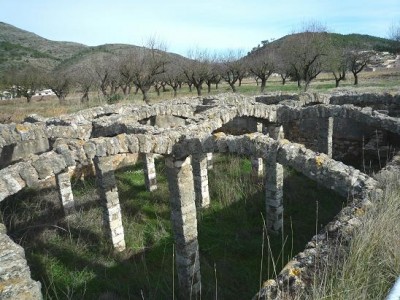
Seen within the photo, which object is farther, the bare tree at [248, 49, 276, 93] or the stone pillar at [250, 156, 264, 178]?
the bare tree at [248, 49, 276, 93]

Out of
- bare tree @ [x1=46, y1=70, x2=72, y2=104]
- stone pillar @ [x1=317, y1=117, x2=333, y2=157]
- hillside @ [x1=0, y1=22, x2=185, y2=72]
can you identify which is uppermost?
hillside @ [x1=0, y1=22, x2=185, y2=72]

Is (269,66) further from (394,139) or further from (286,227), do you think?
(286,227)

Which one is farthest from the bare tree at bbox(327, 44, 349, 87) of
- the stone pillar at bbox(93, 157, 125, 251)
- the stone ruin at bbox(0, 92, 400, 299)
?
the stone pillar at bbox(93, 157, 125, 251)

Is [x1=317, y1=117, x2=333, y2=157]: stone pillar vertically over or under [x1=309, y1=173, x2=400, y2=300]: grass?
under

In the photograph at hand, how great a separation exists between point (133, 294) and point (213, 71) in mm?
38926

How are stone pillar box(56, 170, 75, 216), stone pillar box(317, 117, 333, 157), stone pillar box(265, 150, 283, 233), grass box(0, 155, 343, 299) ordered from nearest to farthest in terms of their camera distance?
1. grass box(0, 155, 343, 299)
2. stone pillar box(265, 150, 283, 233)
3. stone pillar box(56, 170, 75, 216)
4. stone pillar box(317, 117, 333, 157)

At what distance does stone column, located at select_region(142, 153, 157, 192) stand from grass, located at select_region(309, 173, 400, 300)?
9.04 m

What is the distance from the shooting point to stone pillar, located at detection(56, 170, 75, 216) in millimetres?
9734

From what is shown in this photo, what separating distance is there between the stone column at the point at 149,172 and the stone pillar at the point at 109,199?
351 cm

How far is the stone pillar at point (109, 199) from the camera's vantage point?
784cm

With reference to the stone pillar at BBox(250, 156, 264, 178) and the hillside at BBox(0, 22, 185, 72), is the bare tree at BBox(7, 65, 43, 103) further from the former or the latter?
the stone pillar at BBox(250, 156, 264, 178)

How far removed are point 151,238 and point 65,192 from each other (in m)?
3.02

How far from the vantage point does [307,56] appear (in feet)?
112

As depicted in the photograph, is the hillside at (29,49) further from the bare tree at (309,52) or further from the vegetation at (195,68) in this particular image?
the bare tree at (309,52)
